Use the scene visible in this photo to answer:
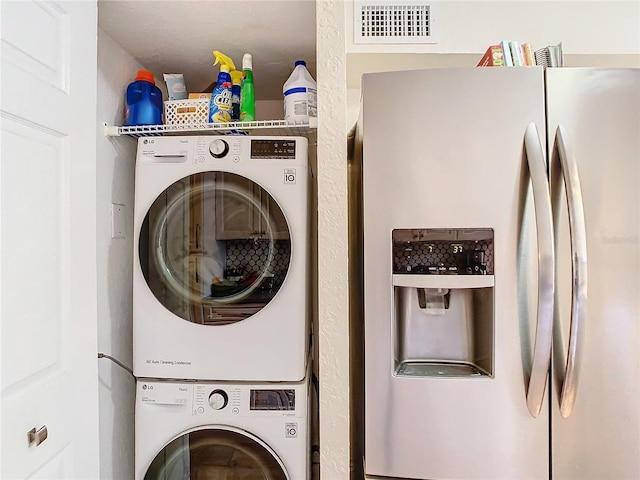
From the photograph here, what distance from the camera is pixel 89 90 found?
1.23m

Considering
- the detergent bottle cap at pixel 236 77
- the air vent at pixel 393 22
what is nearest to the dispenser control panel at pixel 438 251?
the air vent at pixel 393 22

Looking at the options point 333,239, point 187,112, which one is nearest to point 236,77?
point 187,112

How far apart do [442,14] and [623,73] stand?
0.61m

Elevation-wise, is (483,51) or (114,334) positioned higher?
(483,51)

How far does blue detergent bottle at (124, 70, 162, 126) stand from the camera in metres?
1.50

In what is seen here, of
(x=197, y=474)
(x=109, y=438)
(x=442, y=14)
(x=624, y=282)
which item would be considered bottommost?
(x=197, y=474)

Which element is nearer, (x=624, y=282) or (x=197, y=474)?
(x=624, y=282)

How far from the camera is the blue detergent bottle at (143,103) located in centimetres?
150

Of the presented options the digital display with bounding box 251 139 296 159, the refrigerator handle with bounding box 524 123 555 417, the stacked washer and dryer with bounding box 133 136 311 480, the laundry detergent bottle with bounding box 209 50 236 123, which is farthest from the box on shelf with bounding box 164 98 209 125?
the refrigerator handle with bounding box 524 123 555 417

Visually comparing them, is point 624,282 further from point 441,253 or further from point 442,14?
point 442,14

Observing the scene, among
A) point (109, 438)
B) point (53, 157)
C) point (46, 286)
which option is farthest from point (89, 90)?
point (109, 438)

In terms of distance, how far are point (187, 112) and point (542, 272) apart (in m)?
1.23

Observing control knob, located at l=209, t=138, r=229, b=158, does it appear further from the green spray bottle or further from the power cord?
the power cord

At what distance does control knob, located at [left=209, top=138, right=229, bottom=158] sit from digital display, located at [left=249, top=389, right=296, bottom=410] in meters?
0.76
